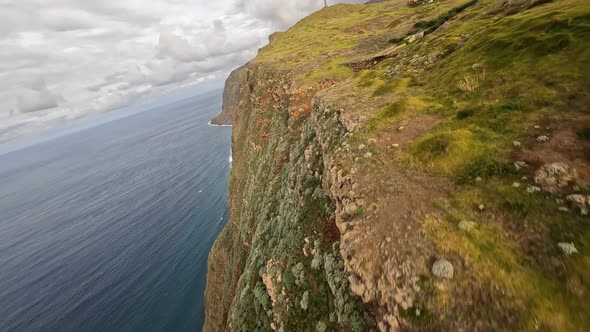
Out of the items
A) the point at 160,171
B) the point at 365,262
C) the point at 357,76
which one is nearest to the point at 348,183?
the point at 365,262

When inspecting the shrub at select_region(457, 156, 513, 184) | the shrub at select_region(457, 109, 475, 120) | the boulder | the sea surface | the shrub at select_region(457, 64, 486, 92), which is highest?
the shrub at select_region(457, 64, 486, 92)

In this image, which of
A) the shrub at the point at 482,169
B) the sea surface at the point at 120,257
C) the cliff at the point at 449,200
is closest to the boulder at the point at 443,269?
the cliff at the point at 449,200

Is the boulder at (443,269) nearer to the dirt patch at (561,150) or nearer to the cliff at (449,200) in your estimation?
the cliff at (449,200)

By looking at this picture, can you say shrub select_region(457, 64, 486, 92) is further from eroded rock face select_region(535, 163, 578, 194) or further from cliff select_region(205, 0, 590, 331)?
eroded rock face select_region(535, 163, 578, 194)

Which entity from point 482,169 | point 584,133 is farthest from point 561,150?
point 482,169

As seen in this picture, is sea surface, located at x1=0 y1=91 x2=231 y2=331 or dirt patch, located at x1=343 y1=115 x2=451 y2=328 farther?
sea surface, located at x1=0 y1=91 x2=231 y2=331

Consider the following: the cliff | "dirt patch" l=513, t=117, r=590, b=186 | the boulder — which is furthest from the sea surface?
"dirt patch" l=513, t=117, r=590, b=186
